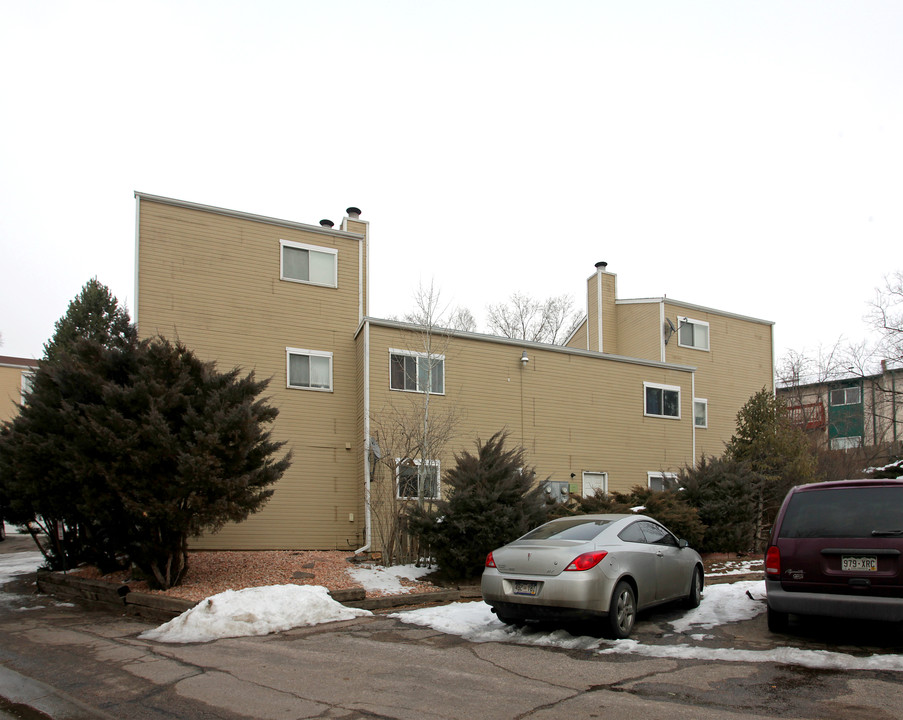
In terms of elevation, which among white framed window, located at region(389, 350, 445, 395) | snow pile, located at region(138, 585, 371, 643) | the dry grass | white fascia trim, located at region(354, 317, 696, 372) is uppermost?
white fascia trim, located at region(354, 317, 696, 372)

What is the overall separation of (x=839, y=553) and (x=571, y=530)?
282 cm

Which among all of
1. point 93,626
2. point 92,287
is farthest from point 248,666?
point 92,287

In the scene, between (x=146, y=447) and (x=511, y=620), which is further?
(x=146, y=447)

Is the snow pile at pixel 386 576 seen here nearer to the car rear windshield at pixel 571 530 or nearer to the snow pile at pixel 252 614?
the snow pile at pixel 252 614

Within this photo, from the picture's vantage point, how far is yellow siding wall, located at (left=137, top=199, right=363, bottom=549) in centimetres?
1711

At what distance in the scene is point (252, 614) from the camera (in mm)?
8883

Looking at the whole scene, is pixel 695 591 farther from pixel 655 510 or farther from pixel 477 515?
pixel 655 510

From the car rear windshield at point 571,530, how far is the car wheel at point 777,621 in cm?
193

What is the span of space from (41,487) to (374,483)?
728 cm

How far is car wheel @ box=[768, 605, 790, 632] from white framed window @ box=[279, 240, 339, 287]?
13876 mm

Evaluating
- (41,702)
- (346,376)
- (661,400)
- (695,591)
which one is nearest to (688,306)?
(661,400)

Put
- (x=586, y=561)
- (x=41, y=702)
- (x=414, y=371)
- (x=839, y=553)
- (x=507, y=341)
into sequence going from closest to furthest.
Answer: (x=41, y=702), (x=839, y=553), (x=586, y=561), (x=414, y=371), (x=507, y=341)

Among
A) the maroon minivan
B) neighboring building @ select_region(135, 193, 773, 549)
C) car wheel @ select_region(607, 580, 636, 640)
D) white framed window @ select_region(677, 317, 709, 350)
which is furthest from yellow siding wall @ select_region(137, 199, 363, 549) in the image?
white framed window @ select_region(677, 317, 709, 350)

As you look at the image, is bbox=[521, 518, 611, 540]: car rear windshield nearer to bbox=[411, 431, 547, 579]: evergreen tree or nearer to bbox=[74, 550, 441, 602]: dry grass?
bbox=[411, 431, 547, 579]: evergreen tree
